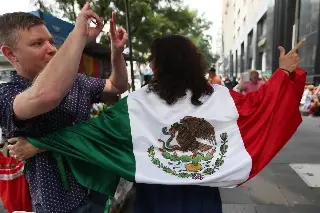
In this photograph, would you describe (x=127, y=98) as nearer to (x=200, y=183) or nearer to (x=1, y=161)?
(x=200, y=183)

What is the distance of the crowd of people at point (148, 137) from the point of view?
143 centimetres

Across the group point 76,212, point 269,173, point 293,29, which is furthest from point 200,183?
point 293,29

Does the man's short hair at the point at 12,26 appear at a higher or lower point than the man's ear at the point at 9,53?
higher

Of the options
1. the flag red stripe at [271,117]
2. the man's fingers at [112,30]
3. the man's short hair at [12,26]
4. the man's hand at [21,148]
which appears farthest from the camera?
the flag red stripe at [271,117]

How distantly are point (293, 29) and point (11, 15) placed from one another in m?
14.2

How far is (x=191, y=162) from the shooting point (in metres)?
1.68

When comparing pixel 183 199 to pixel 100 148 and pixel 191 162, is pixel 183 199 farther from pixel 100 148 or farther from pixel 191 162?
pixel 100 148

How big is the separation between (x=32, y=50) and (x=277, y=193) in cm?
361

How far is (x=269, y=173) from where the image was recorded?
15.7 ft

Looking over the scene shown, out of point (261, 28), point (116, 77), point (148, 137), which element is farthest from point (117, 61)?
point (261, 28)

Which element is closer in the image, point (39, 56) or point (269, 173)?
point (39, 56)

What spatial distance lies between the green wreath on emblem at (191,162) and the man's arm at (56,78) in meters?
Answer: 0.74

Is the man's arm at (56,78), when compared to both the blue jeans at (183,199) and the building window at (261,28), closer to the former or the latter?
the blue jeans at (183,199)

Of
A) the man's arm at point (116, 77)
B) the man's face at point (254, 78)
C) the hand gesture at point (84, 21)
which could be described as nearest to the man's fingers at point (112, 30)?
the man's arm at point (116, 77)
